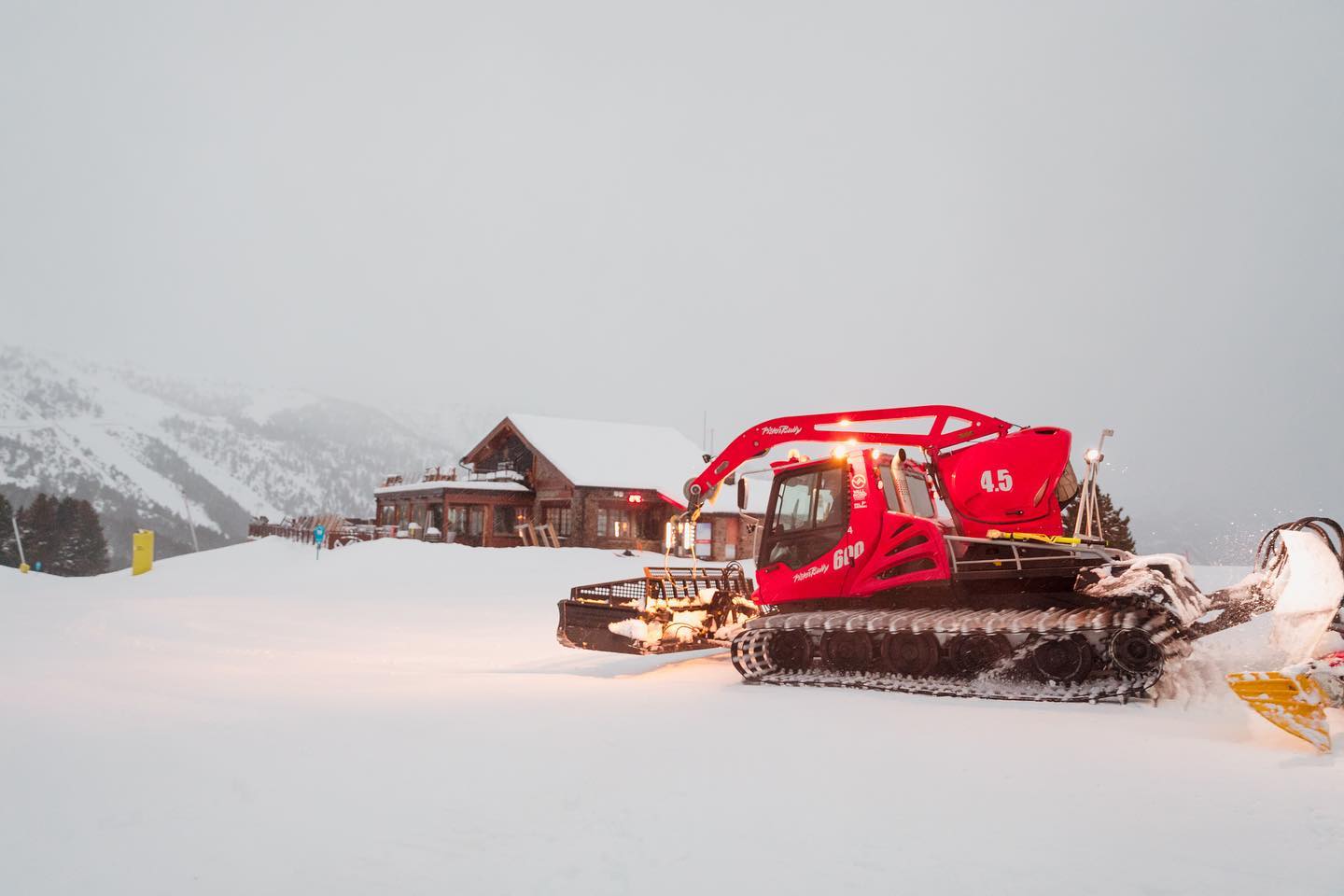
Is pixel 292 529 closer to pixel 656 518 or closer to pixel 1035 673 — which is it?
pixel 656 518

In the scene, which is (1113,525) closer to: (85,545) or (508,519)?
(508,519)

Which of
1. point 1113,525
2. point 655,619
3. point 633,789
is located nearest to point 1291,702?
point 633,789

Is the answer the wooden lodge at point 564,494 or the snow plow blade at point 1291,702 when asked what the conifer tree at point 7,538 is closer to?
the wooden lodge at point 564,494

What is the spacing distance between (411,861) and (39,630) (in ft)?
46.8

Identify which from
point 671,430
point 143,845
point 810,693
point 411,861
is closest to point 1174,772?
point 810,693

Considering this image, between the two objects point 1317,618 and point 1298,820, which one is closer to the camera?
point 1298,820

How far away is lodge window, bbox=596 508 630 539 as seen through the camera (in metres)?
38.1

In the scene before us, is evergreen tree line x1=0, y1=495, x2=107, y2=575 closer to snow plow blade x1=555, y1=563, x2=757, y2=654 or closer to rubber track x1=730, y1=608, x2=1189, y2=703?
snow plow blade x1=555, y1=563, x2=757, y2=654

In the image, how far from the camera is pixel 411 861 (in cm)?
413

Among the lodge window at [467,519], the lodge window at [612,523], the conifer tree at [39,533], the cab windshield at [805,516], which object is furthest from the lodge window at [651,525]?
the conifer tree at [39,533]

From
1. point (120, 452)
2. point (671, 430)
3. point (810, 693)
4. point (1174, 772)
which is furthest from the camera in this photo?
point (120, 452)

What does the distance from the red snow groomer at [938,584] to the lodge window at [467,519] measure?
102 feet

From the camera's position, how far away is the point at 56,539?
7181 centimetres

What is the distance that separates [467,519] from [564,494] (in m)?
6.93
